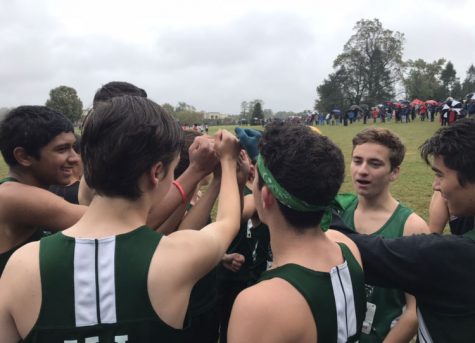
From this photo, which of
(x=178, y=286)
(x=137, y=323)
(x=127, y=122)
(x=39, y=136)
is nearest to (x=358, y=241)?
(x=178, y=286)

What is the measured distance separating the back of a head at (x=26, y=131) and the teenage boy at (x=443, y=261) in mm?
1991

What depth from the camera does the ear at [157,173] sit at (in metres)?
1.55

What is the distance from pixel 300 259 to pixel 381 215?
1.76m

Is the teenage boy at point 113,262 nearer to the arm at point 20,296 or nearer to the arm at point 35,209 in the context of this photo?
the arm at point 20,296

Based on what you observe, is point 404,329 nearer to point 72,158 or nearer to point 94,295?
point 94,295

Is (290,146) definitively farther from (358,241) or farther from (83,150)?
(83,150)

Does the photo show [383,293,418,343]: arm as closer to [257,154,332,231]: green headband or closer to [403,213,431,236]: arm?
[403,213,431,236]: arm

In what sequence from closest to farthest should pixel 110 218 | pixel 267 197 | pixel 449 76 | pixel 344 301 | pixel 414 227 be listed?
pixel 110 218, pixel 344 301, pixel 267 197, pixel 414 227, pixel 449 76

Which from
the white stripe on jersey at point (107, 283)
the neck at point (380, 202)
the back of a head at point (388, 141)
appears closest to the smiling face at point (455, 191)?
the neck at point (380, 202)

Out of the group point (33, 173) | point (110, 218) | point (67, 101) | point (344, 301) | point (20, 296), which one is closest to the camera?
point (20, 296)

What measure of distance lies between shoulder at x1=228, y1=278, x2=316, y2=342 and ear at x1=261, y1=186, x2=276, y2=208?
38 cm

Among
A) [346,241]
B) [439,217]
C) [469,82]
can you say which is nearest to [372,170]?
[439,217]

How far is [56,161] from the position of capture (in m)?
2.52

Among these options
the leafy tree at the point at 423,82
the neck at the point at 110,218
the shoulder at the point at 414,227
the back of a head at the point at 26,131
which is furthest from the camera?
the leafy tree at the point at 423,82
